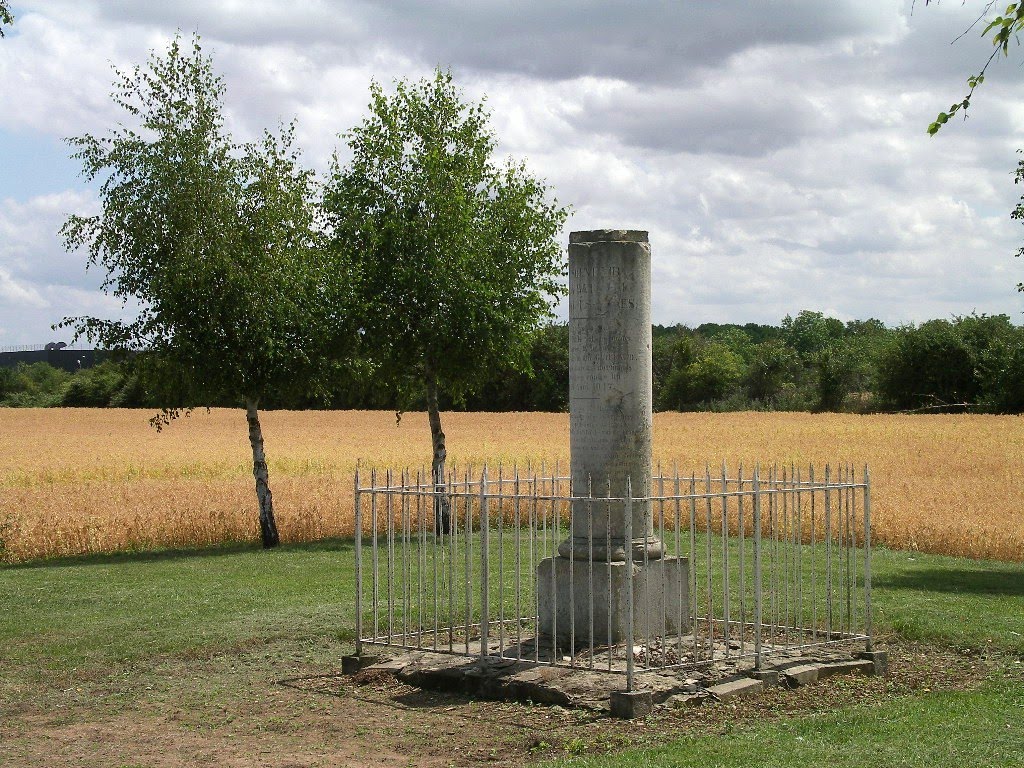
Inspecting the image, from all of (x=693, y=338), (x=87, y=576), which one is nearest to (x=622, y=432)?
(x=87, y=576)

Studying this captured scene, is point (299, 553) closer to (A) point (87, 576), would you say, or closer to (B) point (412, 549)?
(B) point (412, 549)

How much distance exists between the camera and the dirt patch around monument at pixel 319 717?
8.72m

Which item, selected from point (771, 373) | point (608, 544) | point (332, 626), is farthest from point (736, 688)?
point (771, 373)

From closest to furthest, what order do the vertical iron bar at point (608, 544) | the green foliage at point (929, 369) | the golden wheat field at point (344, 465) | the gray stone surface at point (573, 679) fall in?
Result: the gray stone surface at point (573, 679)
the vertical iron bar at point (608, 544)
the golden wheat field at point (344, 465)
the green foliage at point (929, 369)

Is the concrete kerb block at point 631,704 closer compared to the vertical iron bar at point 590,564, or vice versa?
Result: the concrete kerb block at point 631,704

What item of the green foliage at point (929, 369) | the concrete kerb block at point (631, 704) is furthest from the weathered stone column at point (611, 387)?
the green foliage at point (929, 369)

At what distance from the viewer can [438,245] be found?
23578 millimetres

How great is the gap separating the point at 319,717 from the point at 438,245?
1471 centimetres

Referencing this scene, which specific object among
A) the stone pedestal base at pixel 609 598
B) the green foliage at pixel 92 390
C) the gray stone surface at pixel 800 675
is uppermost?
the green foliage at pixel 92 390

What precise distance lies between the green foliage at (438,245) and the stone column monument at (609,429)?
12031 mm

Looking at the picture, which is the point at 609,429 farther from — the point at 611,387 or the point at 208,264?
the point at 208,264

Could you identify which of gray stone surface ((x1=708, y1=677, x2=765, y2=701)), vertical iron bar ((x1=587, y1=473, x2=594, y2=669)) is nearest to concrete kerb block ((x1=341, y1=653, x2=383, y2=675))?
vertical iron bar ((x1=587, y1=473, x2=594, y2=669))

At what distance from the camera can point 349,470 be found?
117ft

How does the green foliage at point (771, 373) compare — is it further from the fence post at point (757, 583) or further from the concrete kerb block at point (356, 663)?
the fence post at point (757, 583)
